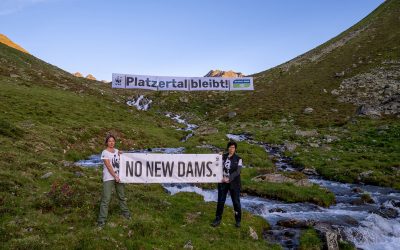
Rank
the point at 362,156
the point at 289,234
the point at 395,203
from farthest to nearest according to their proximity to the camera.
Answer: the point at 362,156, the point at 395,203, the point at 289,234

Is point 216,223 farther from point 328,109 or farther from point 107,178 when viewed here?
point 328,109

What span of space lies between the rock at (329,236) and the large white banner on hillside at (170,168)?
5.66 metres

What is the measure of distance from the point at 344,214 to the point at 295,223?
14.0 feet

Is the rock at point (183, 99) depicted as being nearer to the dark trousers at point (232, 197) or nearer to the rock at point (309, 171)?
the rock at point (309, 171)

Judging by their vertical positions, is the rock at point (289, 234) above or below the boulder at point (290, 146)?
below

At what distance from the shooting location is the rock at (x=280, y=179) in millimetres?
26913

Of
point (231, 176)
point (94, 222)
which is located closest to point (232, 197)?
point (231, 176)

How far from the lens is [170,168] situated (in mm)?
20031

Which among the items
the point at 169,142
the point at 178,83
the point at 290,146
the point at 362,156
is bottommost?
the point at 362,156

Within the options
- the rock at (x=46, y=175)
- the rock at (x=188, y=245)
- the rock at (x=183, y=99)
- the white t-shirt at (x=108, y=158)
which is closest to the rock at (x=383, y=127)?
the rock at (x=188, y=245)

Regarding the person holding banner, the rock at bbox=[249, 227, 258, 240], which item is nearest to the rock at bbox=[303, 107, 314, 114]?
the rock at bbox=[249, 227, 258, 240]

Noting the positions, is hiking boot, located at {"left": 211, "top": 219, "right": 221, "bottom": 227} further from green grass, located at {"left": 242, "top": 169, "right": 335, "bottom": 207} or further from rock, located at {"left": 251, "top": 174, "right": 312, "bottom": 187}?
rock, located at {"left": 251, "top": 174, "right": 312, "bottom": 187}

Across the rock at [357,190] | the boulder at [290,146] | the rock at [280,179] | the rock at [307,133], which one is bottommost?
the rock at [357,190]

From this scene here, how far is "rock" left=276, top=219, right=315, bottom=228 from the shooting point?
18656 mm
